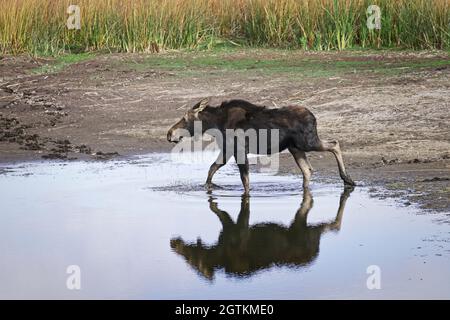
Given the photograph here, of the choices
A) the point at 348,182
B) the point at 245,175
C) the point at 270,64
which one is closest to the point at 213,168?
the point at 245,175

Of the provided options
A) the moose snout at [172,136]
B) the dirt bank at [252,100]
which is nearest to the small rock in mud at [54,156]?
the dirt bank at [252,100]

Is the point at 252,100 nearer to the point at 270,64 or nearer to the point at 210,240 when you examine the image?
the point at 270,64

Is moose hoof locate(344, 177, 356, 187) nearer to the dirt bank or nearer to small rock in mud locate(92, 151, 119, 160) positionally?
the dirt bank

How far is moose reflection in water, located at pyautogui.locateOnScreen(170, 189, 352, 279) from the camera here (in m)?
9.73

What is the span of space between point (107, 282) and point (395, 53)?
1429 centimetres

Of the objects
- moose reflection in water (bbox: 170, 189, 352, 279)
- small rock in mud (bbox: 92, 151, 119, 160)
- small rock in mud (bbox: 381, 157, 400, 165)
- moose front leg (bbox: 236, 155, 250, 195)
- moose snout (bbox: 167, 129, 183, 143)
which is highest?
moose snout (bbox: 167, 129, 183, 143)

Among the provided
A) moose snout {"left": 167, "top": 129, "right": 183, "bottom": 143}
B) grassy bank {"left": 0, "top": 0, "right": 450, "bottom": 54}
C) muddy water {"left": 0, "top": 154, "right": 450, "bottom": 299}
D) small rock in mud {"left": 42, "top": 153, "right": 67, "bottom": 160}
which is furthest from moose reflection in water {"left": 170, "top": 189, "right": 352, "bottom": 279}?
grassy bank {"left": 0, "top": 0, "right": 450, "bottom": 54}

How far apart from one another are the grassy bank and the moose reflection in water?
12014mm

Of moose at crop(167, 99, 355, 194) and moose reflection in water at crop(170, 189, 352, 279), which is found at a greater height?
moose at crop(167, 99, 355, 194)

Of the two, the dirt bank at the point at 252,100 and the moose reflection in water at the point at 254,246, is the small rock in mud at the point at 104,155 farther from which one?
the moose reflection in water at the point at 254,246

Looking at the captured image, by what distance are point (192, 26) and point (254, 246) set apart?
47.6 feet

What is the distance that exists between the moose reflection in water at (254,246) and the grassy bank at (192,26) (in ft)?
39.4

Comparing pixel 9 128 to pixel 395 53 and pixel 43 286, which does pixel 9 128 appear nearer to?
pixel 395 53

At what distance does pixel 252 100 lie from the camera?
19.2 m
